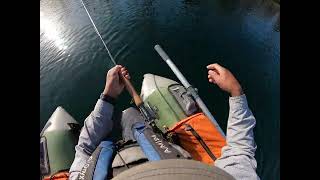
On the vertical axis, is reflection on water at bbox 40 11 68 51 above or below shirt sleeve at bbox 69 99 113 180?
above

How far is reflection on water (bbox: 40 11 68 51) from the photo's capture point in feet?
32.1

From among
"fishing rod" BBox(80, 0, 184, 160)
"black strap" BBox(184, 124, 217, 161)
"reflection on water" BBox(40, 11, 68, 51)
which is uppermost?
"reflection on water" BBox(40, 11, 68, 51)

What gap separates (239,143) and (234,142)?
0.06 metres

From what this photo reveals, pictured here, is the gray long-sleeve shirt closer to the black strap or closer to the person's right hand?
the person's right hand

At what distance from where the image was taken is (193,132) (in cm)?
482

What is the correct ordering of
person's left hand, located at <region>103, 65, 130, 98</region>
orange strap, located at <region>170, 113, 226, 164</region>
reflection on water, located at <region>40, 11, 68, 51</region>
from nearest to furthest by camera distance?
person's left hand, located at <region>103, 65, 130, 98</region> → orange strap, located at <region>170, 113, 226, 164</region> → reflection on water, located at <region>40, 11, 68, 51</region>

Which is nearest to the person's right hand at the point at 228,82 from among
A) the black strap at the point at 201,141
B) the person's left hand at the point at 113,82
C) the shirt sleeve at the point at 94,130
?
the black strap at the point at 201,141

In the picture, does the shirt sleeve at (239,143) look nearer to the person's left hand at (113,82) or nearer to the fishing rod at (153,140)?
the fishing rod at (153,140)

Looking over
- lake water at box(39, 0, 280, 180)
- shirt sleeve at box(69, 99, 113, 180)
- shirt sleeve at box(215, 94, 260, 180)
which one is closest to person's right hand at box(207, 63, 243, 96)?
shirt sleeve at box(215, 94, 260, 180)

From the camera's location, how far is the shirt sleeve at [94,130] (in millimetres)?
4512

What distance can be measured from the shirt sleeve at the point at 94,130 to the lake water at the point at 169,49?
250 cm

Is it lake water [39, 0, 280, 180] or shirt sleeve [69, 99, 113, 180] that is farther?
lake water [39, 0, 280, 180]

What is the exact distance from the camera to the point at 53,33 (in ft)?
33.9
